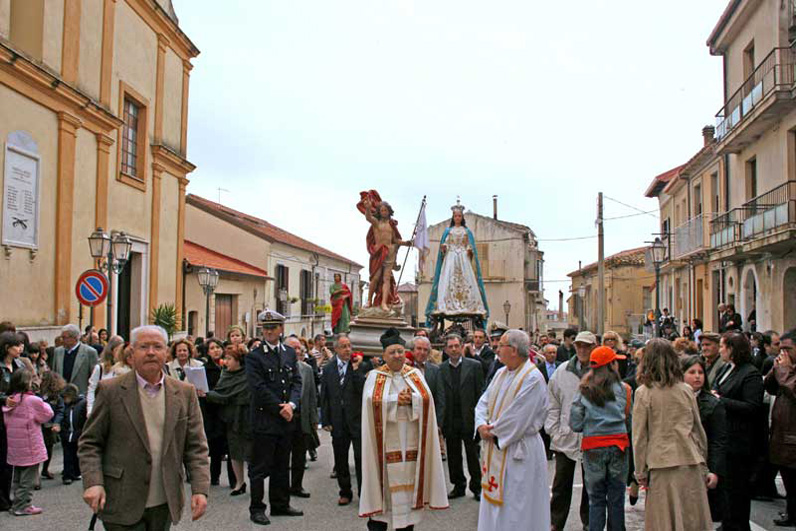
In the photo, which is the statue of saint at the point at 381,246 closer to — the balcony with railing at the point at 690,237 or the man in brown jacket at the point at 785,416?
the man in brown jacket at the point at 785,416

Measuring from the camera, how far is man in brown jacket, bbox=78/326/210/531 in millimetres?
3973

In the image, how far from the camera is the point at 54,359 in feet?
33.6

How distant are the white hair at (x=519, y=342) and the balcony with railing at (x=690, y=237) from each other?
68.8 feet

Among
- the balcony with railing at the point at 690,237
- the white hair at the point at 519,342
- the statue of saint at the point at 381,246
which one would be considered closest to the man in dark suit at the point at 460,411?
the white hair at the point at 519,342

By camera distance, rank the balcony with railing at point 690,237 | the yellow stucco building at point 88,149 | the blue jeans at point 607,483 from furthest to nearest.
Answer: the balcony with railing at point 690,237, the yellow stucco building at point 88,149, the blue jeans at point 607,483

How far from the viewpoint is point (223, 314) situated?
28.1 meters

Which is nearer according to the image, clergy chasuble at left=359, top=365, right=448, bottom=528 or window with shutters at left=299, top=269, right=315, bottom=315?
clergy chasuble at left=359, top=365, right=448, bottom=528

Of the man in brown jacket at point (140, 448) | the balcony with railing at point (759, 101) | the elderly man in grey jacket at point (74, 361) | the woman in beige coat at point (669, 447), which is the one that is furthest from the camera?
the balcony with railing at point (759, 101)

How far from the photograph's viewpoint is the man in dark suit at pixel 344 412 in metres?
7.98

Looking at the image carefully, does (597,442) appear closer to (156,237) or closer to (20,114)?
(20,114)

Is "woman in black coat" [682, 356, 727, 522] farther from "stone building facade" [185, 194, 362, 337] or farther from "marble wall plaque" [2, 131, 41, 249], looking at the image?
"stone building facade" [185, 194, 362, 337]

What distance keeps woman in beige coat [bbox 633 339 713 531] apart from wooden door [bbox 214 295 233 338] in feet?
78.4

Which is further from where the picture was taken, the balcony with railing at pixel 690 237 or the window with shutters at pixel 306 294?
the window with shutters at pixel 306 294

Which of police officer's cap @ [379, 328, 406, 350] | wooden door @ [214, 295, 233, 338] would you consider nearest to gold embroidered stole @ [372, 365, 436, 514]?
police officer's cap @ [379, 328, 406, 350]
